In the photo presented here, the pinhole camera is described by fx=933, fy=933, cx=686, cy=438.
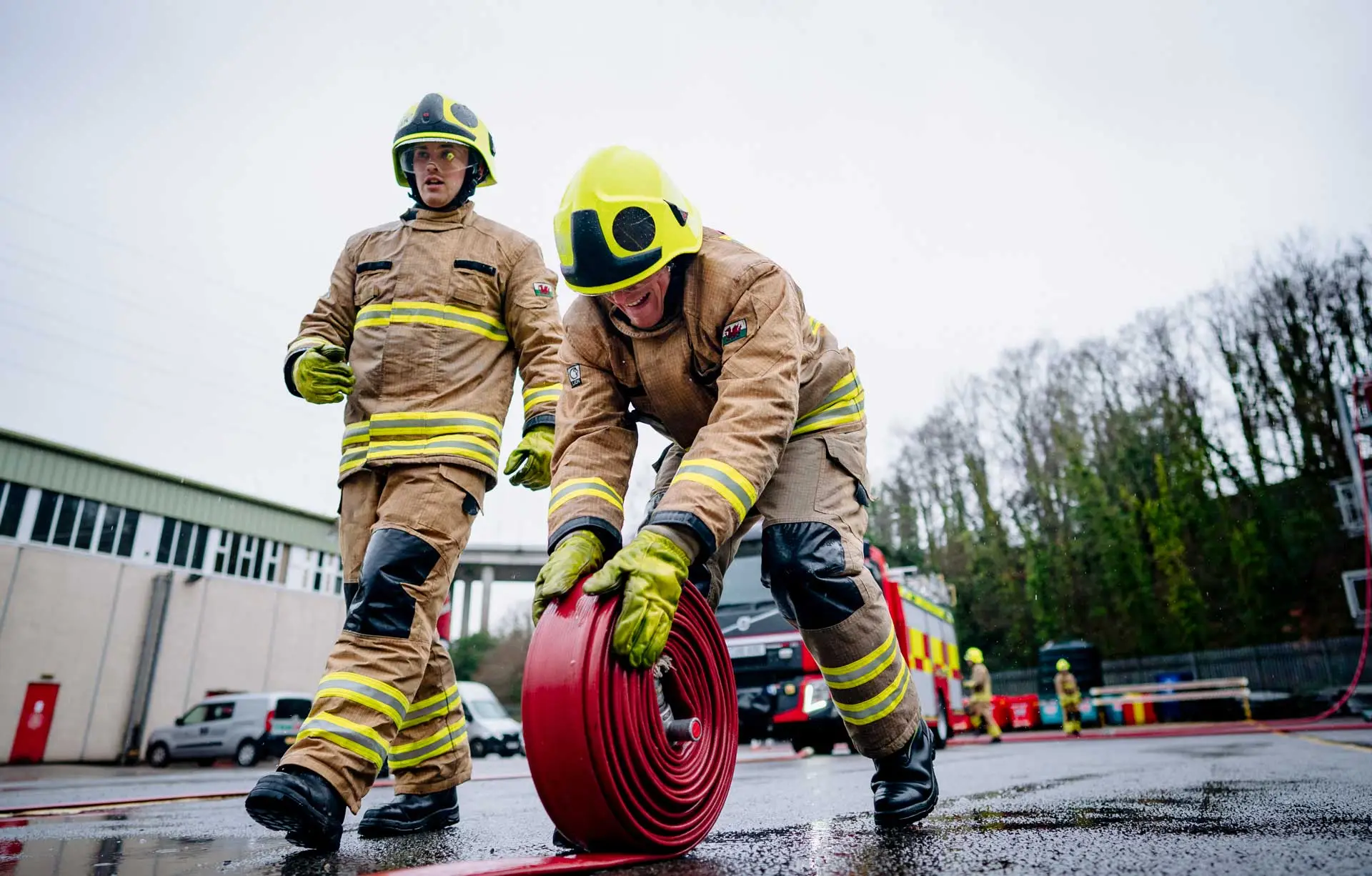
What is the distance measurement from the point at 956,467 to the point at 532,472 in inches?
1334

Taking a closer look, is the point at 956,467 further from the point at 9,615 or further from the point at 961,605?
the point at 9,615

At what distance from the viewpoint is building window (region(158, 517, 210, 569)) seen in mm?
25453

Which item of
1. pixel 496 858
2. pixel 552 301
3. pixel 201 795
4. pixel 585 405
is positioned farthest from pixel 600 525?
pixel 201 795

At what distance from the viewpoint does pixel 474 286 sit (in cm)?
324

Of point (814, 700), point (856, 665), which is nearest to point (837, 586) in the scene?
point (856, 665)

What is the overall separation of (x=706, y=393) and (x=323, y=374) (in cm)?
126

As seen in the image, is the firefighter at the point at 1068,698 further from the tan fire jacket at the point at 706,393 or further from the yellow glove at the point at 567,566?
the yellow glove at the point at 567,566

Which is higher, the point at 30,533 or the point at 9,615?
the point at 30,533

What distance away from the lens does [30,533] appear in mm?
22359

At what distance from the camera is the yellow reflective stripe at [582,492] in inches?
95.3

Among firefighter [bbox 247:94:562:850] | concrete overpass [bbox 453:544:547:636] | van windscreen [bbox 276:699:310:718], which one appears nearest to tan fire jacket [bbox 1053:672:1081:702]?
van windscreen [bbox 276:699:310:718]

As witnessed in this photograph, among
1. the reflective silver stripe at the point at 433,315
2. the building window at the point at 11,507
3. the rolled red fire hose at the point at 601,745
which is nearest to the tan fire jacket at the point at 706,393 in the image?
the rolled red fire hose at the point at 601,745

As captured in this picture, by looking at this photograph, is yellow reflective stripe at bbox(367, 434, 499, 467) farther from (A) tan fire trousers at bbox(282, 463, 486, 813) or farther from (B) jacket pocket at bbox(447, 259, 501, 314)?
(B) jacket pocket at bbox(447, 259, 501, 314)

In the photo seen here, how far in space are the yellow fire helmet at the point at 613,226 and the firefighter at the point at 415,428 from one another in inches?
33.9
